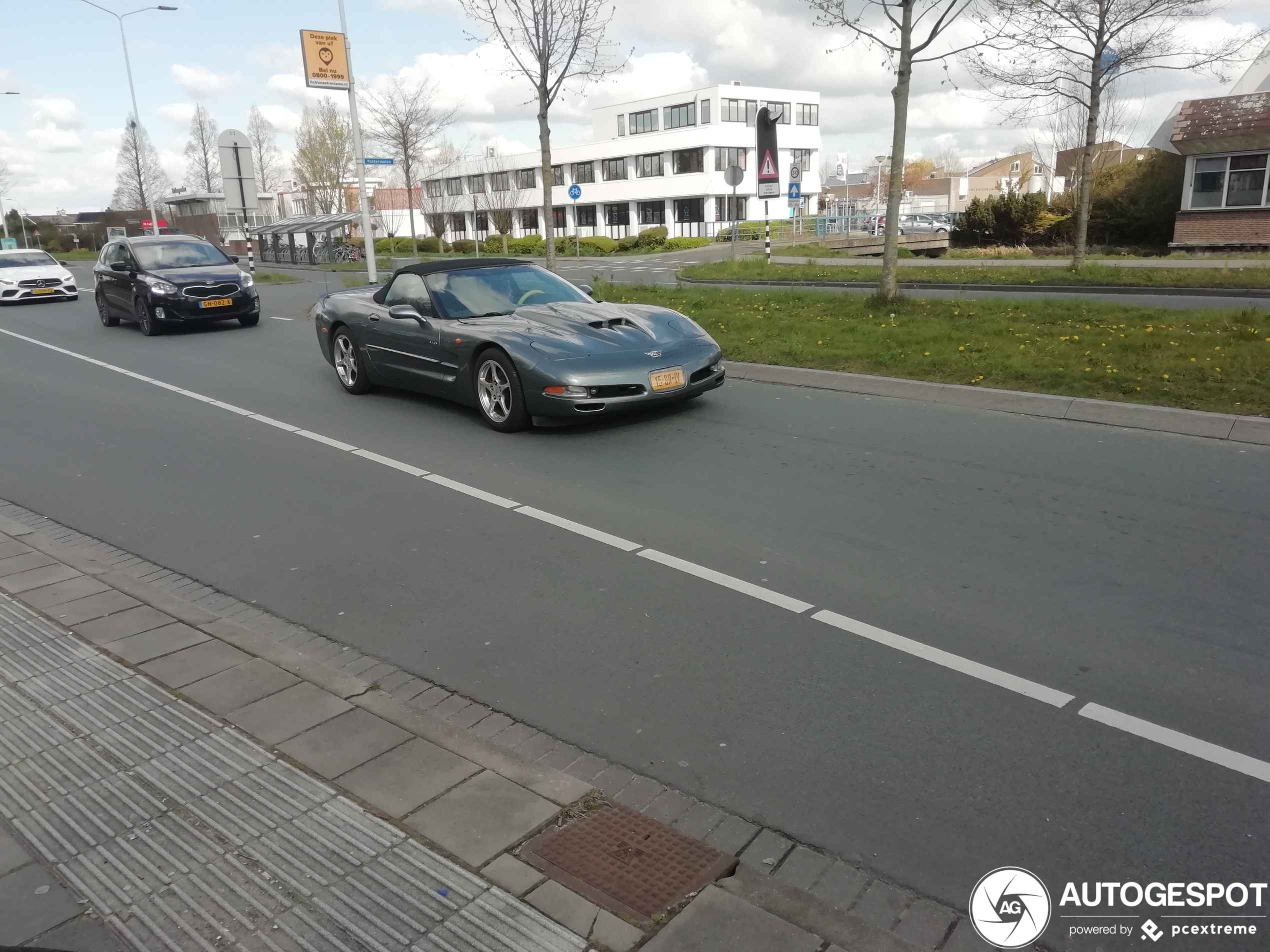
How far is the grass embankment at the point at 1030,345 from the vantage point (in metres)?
8.75

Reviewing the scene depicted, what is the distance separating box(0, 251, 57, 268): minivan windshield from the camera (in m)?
24.1

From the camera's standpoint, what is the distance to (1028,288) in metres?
18.4

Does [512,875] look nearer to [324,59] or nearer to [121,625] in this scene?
[121,625]

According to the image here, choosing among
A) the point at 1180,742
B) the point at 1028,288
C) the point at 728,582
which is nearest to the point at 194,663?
the point at 728,582

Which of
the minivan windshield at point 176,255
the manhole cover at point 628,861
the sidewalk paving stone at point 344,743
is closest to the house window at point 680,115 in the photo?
the minivan windshield at point 176,255

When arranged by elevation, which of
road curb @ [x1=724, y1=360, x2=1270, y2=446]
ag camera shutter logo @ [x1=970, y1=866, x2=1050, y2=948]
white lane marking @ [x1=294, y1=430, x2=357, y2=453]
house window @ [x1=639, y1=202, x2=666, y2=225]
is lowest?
ag camera shutter logo @ [x1=970, y1=866, x2=1050, y2=948]

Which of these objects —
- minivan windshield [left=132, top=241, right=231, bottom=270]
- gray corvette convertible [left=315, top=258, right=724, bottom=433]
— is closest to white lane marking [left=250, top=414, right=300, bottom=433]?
gray corvette convertible [left=315, top=258, right=724, bottom=433]

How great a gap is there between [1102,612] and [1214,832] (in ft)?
5.51

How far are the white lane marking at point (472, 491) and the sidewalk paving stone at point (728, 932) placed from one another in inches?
159

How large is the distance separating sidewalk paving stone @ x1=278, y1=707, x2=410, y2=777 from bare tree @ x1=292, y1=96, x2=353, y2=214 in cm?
6826

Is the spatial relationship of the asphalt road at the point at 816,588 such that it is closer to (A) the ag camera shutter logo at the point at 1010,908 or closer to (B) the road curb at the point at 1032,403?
(A) the ag camera shutter logo at the point at 1010,908

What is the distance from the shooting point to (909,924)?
269cm

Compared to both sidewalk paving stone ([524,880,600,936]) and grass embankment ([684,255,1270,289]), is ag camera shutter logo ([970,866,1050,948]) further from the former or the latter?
grass embankment ([684,255,1270,289])

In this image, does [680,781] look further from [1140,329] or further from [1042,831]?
[1140,329]
